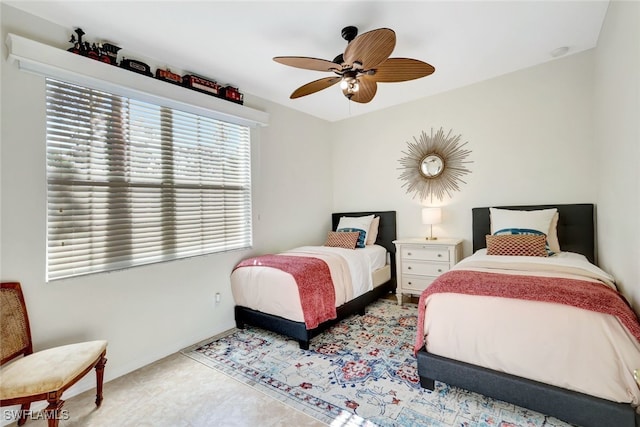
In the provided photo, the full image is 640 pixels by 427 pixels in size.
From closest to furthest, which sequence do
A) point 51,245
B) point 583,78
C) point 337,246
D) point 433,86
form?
1. point 51,245
2. point 583,78
3. point 433,86
4. point 337,246

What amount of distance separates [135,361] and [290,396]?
1.36 metres

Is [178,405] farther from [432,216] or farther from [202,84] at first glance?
[432,216]

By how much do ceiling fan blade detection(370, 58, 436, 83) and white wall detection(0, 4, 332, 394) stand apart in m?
1.72

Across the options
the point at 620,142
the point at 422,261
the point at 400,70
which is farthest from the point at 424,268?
the point at 400,70

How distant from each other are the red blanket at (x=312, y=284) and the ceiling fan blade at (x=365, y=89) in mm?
1590

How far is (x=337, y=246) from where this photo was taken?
3.76 metres

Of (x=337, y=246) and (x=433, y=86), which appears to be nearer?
(x=433, y=86)

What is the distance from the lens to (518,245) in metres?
2.64

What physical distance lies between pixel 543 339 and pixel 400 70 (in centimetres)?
195

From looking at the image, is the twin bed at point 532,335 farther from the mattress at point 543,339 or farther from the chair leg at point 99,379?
the chair leg at point 99,379

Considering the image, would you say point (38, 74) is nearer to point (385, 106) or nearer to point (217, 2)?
point (217, 2)

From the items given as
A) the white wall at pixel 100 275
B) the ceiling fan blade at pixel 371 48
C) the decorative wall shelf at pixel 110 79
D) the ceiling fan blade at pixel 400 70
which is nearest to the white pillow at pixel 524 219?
the ceiling fan blade at pixel 400 70

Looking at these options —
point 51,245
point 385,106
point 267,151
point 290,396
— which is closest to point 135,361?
point 51,245

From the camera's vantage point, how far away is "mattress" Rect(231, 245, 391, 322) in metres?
2.52
